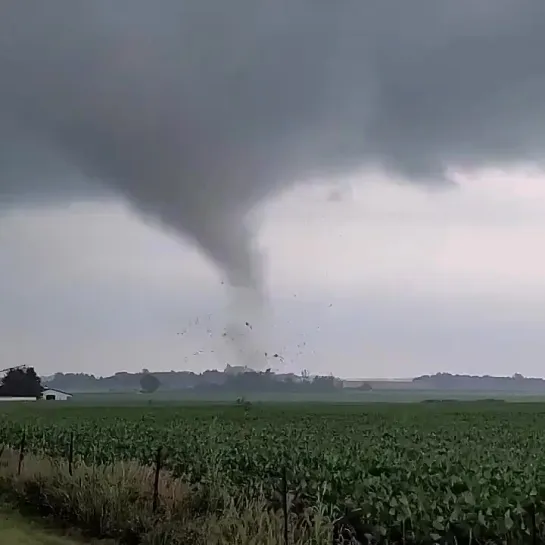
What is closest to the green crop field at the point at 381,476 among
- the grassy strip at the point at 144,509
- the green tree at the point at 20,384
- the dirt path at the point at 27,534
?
the grassy strip at the point at 144,509

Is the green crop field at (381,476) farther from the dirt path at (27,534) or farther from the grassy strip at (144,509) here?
the dirt path at (27,534)

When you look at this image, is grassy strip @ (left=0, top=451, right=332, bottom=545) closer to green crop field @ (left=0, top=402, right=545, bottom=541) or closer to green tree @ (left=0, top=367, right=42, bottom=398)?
green crop field @ (left=0, top=402, right=545, bottom=541)

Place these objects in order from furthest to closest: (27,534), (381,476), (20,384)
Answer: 1. (20,384)
2. (27,534)
3. (381,476)

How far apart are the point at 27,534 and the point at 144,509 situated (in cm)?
230

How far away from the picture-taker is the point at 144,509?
43.9ft

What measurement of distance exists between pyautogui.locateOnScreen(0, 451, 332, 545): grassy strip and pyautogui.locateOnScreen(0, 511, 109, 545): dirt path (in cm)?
46

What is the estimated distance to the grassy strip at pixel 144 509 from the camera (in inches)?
428

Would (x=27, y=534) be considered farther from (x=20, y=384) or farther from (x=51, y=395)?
(x=51, y=395)

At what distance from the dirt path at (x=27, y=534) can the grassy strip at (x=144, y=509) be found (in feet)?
1.52

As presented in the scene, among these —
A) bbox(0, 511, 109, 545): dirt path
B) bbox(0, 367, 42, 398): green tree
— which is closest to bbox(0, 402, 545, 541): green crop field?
bbox(0, 511, 109, 545): dirt path

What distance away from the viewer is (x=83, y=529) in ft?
46.5

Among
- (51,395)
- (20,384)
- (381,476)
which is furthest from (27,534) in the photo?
(51,395)

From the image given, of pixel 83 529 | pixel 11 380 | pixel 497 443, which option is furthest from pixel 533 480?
pixel 11 380

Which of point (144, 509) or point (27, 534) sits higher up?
point (144, 509)
